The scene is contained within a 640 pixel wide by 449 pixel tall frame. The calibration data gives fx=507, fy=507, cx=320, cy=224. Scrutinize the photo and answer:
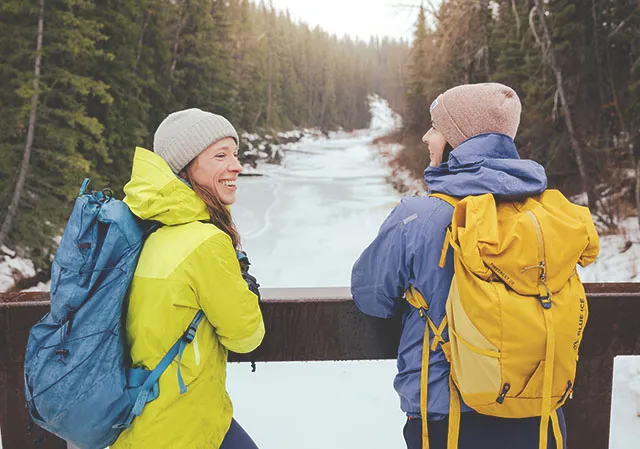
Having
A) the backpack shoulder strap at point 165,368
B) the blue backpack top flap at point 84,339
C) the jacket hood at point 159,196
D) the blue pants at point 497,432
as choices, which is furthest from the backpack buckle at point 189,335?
the blue pants at point 497,432

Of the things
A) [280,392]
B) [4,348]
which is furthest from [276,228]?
[4,348]

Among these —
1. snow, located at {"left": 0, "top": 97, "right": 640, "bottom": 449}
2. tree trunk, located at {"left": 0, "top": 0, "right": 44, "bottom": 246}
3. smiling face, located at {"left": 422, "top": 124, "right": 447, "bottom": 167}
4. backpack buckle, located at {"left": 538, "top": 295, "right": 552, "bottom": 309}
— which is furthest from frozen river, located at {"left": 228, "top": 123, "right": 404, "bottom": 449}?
tree trunk, located at {"left": 0, "top": 0, "right": 44, "bottom": 246}

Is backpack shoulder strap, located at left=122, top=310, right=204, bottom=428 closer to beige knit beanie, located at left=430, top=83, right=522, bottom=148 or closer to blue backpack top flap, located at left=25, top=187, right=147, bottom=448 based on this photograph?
blue backpack top flap, located at left=25, top=187, right=147, bottom=448

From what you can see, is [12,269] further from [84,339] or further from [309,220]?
[84,339]

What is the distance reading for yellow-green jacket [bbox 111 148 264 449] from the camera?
138 cm

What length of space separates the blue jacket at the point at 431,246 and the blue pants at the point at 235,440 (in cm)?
52

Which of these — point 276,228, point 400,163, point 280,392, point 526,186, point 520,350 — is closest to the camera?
point 520,350

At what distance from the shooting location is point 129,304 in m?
1.41

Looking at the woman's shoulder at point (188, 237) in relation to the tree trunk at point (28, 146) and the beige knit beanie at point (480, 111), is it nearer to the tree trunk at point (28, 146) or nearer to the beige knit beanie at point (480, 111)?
the beige knit beanie at point (480, 111)

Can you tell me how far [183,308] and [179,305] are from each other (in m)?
0.02

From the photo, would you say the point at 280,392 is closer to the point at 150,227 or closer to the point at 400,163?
the point at 150,227

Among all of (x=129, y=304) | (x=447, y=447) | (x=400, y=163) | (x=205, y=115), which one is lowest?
(x=400, y=163)

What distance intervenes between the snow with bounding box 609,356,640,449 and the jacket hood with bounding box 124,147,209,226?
2906 mm

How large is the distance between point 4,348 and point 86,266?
696 millimetres
